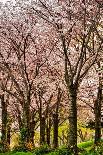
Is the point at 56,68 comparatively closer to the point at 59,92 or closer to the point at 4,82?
the point at 59,92

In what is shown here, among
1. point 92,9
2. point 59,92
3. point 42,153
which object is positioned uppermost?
point 92,9

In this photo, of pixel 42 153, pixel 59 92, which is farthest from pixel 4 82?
pixel 42 153

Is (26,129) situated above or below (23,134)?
above

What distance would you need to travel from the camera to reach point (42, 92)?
3753cm

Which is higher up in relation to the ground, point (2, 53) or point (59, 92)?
point (2, 53)

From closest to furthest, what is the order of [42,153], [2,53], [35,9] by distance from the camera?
[35,9] < [42,153] < [2,53]

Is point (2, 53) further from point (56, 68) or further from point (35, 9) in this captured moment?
point (35, 9)

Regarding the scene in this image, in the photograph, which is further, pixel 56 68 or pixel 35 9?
pixel 56 68

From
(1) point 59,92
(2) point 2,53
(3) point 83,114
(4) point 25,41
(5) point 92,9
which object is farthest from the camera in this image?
(3) point 83,114

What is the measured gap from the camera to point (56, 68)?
32.8m

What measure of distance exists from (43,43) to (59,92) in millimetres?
5354

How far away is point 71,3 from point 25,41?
971 cm

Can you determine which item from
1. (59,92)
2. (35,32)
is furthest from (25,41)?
(59,92)

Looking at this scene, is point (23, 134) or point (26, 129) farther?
point (23, 134)
